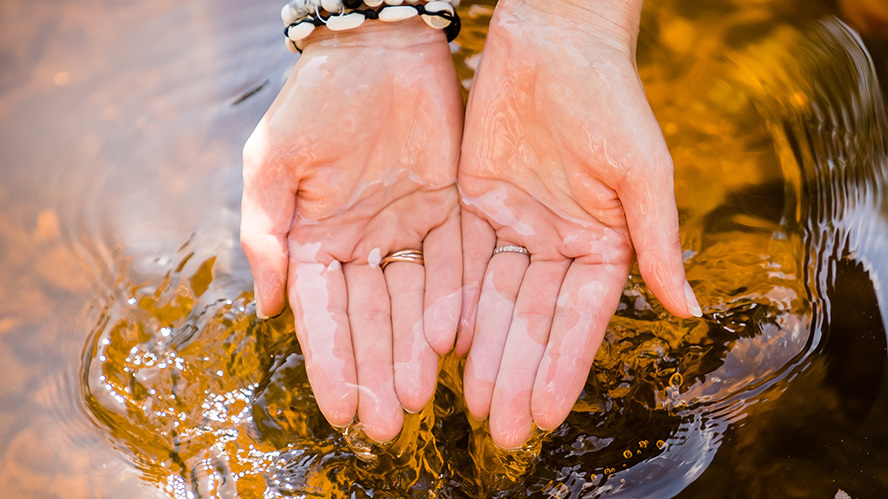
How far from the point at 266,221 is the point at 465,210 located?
0.50 m

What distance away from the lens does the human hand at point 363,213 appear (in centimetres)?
145

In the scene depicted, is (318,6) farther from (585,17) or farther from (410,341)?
(410,341)

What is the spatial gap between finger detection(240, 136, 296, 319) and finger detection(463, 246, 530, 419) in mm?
475

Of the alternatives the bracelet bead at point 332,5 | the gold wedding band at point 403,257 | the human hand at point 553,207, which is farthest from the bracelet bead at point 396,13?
the gold wedding band at point 403,257

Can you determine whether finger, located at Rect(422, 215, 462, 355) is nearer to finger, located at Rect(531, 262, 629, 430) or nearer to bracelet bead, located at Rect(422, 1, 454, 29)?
finger, located at Rect(531, 262, 629, 430)

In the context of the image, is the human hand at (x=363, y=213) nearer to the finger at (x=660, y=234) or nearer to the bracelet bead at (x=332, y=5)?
the bracelet bead at (x=332, y=5)

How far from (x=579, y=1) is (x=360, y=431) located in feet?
3.86

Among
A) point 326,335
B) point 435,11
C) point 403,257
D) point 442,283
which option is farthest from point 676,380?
point 435,11

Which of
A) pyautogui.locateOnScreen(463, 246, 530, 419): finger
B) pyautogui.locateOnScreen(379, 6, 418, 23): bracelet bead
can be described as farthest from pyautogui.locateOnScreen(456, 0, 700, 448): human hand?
pyautogui.locateOnScreen(379, 6, 418, 23): bracelet bead

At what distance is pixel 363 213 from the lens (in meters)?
1.67

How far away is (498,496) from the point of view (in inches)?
63.1

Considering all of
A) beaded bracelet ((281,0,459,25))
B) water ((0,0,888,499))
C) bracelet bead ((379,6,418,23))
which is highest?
beaded bracelet ((281,0,459,25))

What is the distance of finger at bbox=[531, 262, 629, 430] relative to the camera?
1407mm

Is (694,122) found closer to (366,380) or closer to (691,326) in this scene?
(691,326)
